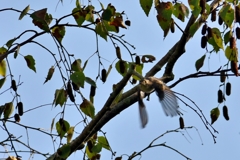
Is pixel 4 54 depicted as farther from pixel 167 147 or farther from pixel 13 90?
pixel 167 147

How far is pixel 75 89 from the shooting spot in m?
2.26

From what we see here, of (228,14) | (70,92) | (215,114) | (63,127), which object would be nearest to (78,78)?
(70,92)

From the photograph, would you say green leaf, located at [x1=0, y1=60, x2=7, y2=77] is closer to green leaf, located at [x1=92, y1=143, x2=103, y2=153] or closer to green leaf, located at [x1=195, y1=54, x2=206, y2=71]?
green leaf, located at [x1=92, y1=143, x2=103, y2=153]

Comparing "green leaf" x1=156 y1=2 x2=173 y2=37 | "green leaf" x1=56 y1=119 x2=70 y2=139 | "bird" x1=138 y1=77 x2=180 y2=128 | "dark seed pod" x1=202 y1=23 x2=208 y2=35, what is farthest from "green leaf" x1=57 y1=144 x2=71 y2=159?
"dark seed pod" x1=202 y1=23 x2=208 y2=35

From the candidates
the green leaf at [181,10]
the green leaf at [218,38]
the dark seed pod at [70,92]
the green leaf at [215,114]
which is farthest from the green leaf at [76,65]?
the green leaf at [215,114]

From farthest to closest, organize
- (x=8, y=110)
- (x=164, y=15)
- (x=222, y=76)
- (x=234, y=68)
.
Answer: (x=8, y=110), (x=222, y=76), (x=234, y=68), (x=164, y=15)

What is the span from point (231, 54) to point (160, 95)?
13.7 inches

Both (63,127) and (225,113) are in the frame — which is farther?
(225,113)

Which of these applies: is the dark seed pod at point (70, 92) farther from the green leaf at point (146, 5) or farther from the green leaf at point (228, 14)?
the green leaf at point (228, 14)

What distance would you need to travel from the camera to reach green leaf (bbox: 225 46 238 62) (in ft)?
7.45

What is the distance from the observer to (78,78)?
2107 mm

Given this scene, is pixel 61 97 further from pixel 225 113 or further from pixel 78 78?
pixel 225 113

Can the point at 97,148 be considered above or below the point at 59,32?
below

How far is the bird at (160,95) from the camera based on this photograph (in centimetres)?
234
